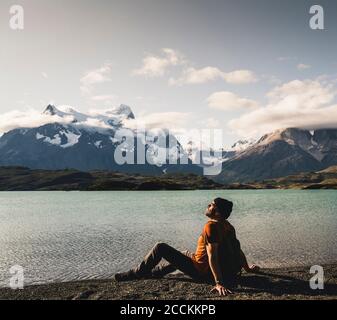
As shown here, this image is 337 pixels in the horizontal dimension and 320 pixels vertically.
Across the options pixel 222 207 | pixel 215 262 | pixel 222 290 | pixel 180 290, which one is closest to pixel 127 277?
pixel 180 290

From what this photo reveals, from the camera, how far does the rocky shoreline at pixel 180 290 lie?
20875 millimetres

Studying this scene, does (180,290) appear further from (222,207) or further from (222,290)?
(222,207)

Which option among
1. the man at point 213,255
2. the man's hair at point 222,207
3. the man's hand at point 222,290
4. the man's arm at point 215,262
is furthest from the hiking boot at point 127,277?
the man's hair at point 222,207

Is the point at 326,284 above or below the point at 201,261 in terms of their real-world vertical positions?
below

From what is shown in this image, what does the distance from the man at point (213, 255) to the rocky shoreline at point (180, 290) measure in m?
0.88

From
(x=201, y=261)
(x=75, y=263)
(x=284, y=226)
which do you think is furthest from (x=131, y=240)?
(x=201, y=261)

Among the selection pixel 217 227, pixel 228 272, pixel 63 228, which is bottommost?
pixel 63 228

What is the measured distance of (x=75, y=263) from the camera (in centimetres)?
3753

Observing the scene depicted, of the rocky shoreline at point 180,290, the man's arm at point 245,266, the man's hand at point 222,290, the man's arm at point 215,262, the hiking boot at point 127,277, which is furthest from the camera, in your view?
the hiking boot at point 127,277

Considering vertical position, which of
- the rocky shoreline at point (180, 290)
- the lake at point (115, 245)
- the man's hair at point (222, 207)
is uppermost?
the man's hair at point (222, 207)

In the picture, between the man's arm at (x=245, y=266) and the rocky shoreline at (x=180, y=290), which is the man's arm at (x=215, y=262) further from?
the man's arm at (x=245, y=266)

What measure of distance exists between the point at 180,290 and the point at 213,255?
3785mm
